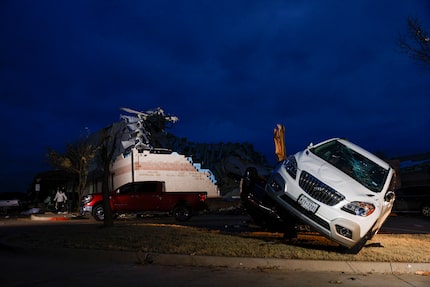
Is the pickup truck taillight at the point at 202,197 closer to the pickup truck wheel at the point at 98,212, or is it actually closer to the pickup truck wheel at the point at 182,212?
the pickup truck wheel at the point at 182,212

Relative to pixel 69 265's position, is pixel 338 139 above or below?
above

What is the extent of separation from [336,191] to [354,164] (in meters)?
1.19

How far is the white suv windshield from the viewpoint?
927 centimetres

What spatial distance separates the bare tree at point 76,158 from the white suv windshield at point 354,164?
23.5 meters

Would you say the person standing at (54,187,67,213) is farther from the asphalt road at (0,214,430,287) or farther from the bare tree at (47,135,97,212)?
the asphalt road at (0,214,430,287)

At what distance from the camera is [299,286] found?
272 inches

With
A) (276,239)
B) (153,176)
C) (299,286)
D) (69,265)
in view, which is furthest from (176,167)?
→ (299,286)

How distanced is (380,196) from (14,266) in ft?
22.9

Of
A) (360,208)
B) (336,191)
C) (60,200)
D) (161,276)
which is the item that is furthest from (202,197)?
(161,276)

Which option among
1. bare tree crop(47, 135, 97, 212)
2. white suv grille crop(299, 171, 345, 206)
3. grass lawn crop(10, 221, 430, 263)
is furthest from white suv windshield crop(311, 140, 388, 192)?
bare tree crop(47, 135, 97, 212)

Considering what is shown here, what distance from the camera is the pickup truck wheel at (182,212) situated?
861 inches

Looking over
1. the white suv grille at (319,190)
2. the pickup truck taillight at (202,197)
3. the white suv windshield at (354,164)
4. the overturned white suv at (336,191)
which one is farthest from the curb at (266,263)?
Answer: the pickup truck taillight at (202,197)

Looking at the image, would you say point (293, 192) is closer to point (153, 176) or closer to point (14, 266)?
point (14, 266)

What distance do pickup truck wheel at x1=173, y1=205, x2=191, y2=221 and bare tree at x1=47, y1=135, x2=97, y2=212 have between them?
1136 centimetres
